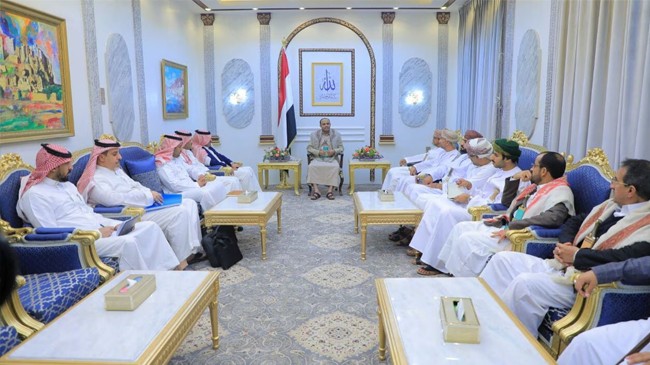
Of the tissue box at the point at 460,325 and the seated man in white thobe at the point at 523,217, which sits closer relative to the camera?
the tissue box at the point at 460,325

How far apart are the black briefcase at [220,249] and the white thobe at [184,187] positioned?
936 mm

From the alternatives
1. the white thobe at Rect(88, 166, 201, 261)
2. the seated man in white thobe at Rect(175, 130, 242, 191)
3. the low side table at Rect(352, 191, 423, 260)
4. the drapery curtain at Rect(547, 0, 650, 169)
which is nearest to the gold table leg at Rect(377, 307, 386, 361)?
the low side table at Rect(352, 191, 423, 260)

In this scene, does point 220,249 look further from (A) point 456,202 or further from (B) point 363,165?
(B) point 363,165

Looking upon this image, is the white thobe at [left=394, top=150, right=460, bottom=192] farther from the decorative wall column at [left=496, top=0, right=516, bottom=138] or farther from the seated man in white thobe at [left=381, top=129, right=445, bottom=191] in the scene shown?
the decorative wall column at [left=496, top=0, right=516, bottom=138]

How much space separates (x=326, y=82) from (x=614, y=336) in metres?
7.43

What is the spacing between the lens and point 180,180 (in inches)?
213

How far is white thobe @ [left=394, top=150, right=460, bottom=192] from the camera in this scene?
6199 mm

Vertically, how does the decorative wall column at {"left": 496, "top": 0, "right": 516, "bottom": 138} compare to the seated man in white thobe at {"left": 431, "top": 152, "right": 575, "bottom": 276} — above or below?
above

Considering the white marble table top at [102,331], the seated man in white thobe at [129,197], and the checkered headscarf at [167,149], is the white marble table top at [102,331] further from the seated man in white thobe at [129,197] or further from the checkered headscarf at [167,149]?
the checkered headscarf at [167,149]

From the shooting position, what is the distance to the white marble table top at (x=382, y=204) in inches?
178

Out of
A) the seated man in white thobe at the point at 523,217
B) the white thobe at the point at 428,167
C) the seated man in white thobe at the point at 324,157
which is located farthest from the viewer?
the seated man in white thobe at the point at 324,157

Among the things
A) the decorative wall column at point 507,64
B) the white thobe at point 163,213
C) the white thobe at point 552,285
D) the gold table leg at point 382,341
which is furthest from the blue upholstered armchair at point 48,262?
the decorative wall column at point 507,64

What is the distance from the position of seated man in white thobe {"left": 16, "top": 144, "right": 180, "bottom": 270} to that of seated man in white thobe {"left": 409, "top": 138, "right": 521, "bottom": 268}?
96.7 inches

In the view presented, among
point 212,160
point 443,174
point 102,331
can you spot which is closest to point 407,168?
point 443,174
